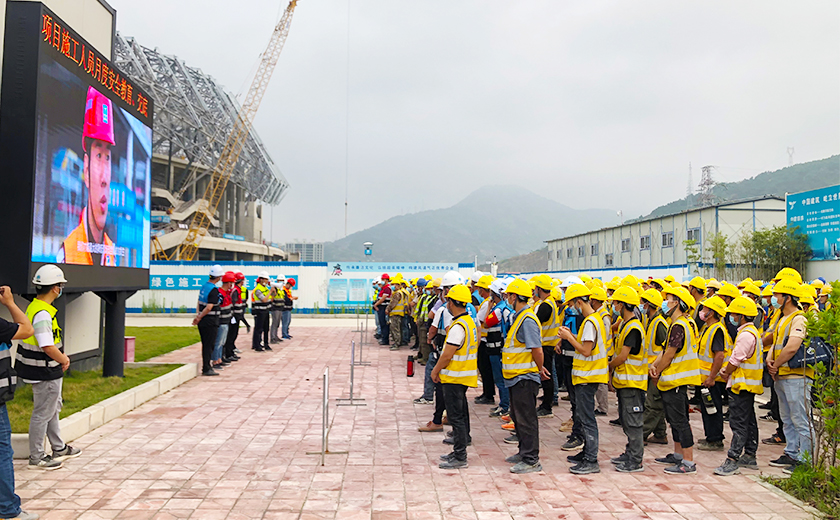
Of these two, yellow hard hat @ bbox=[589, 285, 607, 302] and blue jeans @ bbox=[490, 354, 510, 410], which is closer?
yellow hard hat @ bbox=[589, 285, 607, 302]

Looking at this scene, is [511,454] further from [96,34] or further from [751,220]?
[751,220]

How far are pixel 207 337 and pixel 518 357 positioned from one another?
7.54 meters

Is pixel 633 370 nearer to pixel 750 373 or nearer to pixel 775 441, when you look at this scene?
pixel 750 373

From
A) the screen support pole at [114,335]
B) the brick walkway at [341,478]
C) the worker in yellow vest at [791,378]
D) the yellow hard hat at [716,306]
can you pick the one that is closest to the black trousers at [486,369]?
the brick walkway at [341,478]

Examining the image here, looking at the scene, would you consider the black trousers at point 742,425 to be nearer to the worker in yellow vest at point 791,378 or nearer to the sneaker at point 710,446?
the worker in yellow vest at point 791,378

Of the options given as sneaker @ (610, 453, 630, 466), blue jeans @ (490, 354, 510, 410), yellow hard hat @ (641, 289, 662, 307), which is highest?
yellow hard hat @ (641, 289, 662, 307)

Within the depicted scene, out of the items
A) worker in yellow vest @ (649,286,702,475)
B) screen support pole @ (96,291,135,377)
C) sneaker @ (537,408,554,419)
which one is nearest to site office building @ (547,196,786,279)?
sneaker @ (537,408,554,419)

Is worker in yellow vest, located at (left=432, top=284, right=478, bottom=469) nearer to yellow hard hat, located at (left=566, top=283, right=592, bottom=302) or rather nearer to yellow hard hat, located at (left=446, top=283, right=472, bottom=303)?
yellow hard hat, located at (left=446, top=283, right=472, bottom=303)

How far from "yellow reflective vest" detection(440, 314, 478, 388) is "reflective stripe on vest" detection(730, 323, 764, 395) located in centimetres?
276

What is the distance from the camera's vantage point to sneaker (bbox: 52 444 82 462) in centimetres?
604

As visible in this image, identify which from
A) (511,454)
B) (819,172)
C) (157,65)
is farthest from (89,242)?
(819,172)

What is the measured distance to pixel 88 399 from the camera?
8.21 meters

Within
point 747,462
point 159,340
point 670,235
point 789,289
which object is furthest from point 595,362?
point 670,235

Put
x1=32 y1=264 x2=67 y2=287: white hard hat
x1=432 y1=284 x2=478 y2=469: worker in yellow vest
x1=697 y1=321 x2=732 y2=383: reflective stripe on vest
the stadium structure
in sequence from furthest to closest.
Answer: the stadium structure → x1=697 y1=321 x2=732 y2=383: reflective stripe on vest → x1=432 y1=284 x2=478 y2=469: worker in yellow vest → x1=32 y1=264 x2=67 y2=287: white hard hat
